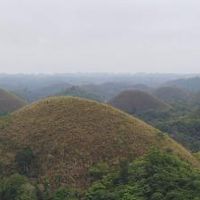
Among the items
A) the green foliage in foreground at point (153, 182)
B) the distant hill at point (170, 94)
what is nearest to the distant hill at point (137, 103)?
the distant hill at point (170, 94)

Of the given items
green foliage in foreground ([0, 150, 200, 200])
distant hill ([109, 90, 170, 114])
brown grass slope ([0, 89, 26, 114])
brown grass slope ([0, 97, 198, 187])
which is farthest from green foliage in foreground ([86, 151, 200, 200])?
brown grass slope ([0, 89, 26, 114])

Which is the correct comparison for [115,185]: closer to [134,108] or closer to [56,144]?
[56,144]

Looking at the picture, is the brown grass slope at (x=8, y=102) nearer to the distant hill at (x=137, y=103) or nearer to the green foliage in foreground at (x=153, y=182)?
the distant hill at (x=137, y=103)

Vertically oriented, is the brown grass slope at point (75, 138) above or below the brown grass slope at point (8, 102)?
above

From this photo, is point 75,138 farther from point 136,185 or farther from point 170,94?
point 170,94

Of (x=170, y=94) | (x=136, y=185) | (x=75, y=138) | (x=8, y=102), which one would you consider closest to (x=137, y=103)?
(x=8, y=102)

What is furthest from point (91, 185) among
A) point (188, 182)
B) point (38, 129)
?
point (38, 129)

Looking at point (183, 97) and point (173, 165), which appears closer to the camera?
point (173, 165)
